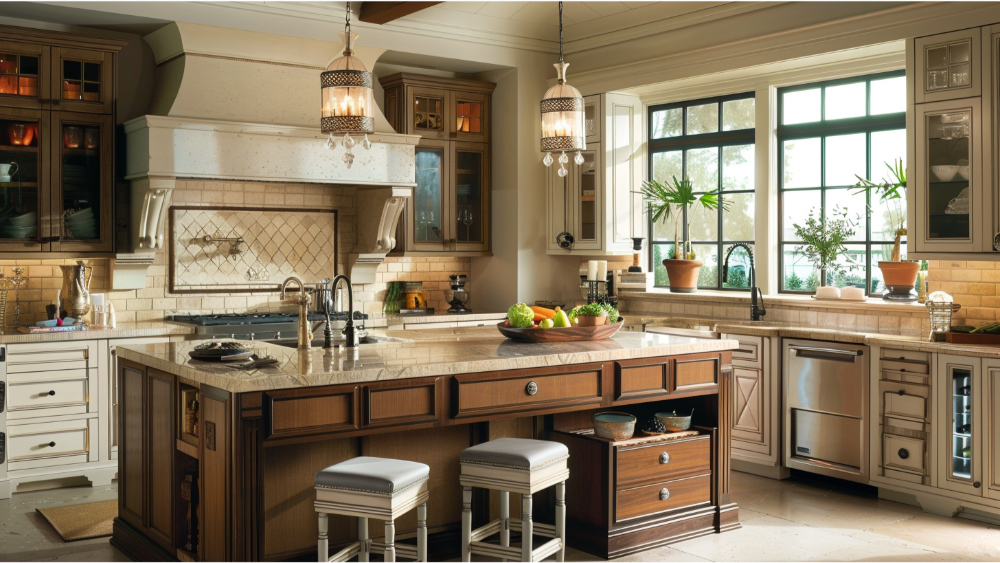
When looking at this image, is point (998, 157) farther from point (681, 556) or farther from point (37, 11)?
point (37, 11)

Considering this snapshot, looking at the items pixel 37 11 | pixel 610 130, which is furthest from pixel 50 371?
pixel 610 130

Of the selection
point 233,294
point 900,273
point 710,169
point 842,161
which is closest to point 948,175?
point 900,273

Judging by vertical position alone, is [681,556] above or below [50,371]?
below

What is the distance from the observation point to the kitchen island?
12.0 feet

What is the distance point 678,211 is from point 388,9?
2.88 meters

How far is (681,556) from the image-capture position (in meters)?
4.52

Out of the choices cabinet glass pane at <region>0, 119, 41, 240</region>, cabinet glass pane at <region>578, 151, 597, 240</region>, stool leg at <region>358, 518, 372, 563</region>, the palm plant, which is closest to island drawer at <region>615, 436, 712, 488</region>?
stool leg at <region>358, 518, 372, 563</region>

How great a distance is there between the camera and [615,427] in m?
4.58

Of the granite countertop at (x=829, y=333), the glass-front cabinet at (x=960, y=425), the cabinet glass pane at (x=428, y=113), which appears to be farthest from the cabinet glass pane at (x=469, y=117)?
the glass-front cabinet at (x=960, y=425)

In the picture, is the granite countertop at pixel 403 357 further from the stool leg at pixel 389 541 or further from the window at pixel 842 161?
the window at pixel 842 161

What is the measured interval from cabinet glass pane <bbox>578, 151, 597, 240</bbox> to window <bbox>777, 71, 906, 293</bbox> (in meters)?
Result: 1.50

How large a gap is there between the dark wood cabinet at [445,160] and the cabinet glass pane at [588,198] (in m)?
0.84

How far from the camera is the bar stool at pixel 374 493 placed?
3.48 m

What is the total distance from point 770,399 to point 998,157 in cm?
198
